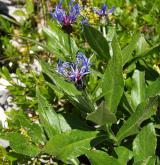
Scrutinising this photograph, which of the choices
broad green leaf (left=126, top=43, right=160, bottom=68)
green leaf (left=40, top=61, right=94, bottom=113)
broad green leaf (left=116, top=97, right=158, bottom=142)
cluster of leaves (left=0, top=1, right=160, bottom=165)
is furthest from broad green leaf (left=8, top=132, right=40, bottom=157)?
broad green leaf (left=126, top=43, right=160, bottom=68)

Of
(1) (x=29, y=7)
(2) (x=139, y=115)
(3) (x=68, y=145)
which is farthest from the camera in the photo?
(1) (x=29, y=7)

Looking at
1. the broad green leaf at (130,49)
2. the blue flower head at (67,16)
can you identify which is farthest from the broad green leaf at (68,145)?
the blue flower head at (67,16)

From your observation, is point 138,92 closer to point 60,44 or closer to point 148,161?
point 148,161

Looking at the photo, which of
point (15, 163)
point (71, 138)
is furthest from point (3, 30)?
point (71, 138)

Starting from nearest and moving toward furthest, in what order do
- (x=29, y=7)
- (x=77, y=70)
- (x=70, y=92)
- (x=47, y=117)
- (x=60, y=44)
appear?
(x=77, y=70) → (x=70, y=92) → (x=47, y=117) → (x=60, y=44) → (x=29, y=7)

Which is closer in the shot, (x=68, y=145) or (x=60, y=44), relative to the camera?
(x=68, y=145)

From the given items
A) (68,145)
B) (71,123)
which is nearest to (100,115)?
(68,145)

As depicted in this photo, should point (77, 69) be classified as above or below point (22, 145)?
above

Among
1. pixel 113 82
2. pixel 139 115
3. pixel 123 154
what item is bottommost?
pixel 123 154
